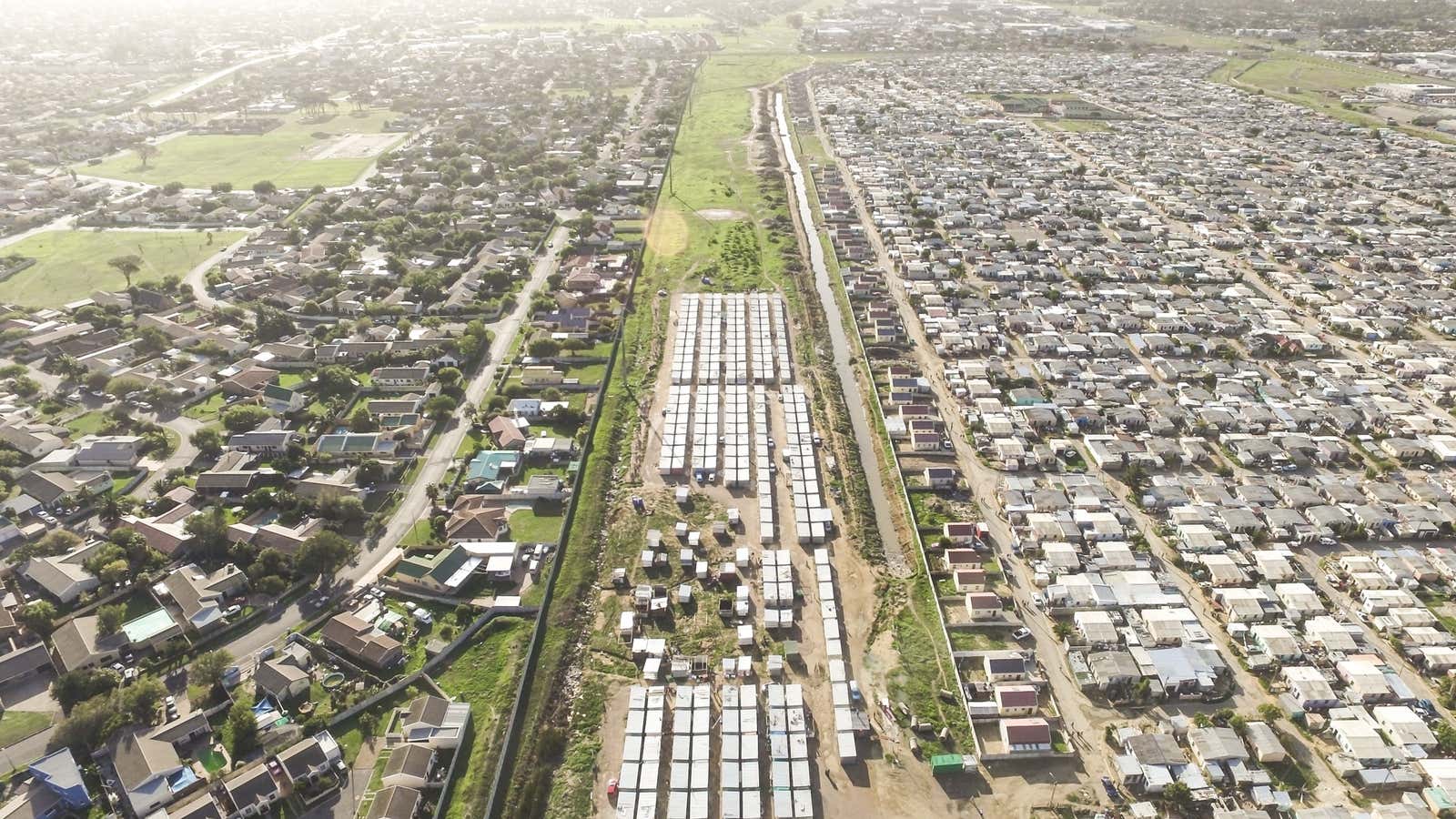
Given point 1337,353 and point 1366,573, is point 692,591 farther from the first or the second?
→ point 1337,353

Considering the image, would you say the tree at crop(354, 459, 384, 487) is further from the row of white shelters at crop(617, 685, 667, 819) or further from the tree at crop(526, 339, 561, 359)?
the row of white shelters at crop(617, 685, 667, 819)

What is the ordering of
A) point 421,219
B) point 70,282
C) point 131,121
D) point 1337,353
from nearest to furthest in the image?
point 1337,353 < point 70,282 < point 421,219 < point 131,121

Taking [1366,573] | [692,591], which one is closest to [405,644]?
[692,591]

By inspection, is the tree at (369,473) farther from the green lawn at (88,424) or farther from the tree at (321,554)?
the green lawn at (88,424)

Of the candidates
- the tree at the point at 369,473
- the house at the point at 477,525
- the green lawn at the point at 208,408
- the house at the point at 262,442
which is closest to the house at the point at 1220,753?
the house at the point at 477,525

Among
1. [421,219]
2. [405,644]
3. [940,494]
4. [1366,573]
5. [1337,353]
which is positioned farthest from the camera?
[421,219]

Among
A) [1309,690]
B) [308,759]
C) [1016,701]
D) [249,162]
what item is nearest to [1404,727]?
[1309,690]

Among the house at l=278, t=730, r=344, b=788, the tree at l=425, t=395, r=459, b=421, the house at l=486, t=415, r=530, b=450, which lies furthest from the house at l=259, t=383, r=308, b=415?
the house at l=278, t=730, r=344, b=788
